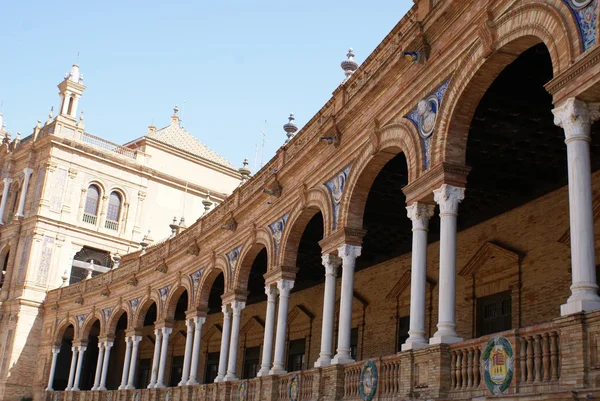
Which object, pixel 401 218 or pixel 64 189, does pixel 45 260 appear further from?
pixel 401 218

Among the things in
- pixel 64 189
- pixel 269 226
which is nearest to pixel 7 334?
pixel 64 189

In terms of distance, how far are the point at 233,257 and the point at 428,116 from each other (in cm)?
1135

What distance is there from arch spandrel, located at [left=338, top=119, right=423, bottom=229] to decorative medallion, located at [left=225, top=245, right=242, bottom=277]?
7.35m

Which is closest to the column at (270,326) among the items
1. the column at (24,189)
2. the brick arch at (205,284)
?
the brick arch at (205,284)

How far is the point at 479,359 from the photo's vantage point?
9844mm

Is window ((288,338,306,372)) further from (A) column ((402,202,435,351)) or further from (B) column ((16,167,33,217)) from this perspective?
(B) column ((16,167,33,217))

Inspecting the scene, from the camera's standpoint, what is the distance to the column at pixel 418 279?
1178cm

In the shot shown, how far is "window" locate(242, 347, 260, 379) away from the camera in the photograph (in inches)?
1117

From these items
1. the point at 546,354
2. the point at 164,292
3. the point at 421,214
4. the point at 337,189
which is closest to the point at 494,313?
the point at 337,189

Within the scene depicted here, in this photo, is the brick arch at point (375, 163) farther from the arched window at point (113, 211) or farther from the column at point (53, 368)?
the arched window at point (113, 211)

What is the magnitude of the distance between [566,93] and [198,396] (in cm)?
1649

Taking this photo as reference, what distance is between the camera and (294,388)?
1630 centimetres

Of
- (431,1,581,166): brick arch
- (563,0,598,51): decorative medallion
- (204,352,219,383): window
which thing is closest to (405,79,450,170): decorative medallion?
(431,1,581,166): brick arch

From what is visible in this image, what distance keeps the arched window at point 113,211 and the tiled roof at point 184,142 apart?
579 centimetres
